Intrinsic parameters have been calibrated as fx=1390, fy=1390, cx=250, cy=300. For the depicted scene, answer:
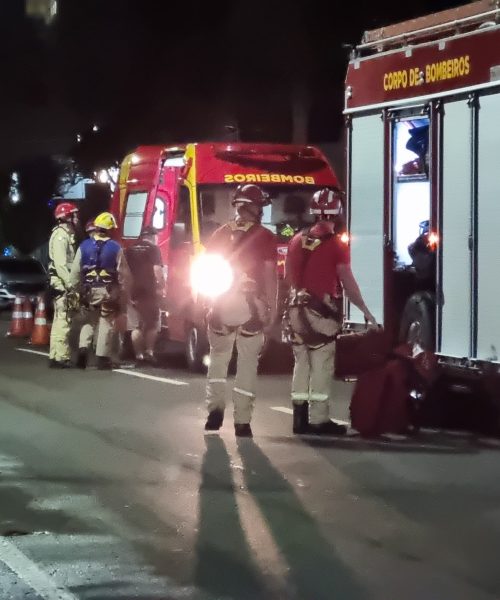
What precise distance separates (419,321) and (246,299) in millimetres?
1784

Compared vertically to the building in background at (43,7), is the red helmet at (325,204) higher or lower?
lower

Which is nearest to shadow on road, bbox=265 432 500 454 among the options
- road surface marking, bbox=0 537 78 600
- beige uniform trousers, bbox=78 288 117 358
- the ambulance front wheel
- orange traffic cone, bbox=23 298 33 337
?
road surface marking, bbox=0 537 78 600

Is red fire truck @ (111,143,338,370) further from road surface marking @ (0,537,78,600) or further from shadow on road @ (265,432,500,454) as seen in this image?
road surface marking @ (0,537,78,600)

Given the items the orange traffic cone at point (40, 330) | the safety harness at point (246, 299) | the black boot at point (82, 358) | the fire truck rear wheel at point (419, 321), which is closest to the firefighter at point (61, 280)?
the black boot at point (82, 358)

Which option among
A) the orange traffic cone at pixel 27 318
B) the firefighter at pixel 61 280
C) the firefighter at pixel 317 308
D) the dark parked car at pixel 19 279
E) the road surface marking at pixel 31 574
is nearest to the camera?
the road surface marking at pixel 31 574

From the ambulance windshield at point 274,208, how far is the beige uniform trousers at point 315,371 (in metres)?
4.99

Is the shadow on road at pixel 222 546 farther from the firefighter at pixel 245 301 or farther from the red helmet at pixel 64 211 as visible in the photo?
the red helmet at pixel 64 211

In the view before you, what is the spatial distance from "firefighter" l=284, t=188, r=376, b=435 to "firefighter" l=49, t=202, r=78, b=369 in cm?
534

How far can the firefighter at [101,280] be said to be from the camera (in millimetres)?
15266

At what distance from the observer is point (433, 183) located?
11.0m

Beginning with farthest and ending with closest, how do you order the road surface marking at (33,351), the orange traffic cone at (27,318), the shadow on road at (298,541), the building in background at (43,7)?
the building in background at (43,7) → the orange traffic cone at (27,318) → the road surface marking at (33,351) → the shadow on road at (298,541)

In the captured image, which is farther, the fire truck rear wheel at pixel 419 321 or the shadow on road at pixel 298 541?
the fire truck rear wheel at pixel 419 321

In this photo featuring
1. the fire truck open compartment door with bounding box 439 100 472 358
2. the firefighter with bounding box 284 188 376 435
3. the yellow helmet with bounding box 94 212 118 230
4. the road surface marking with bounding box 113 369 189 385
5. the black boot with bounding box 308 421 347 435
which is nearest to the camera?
the firefighter with bounding box 284 188 376 435

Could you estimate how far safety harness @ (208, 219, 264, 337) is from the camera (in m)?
10.3
